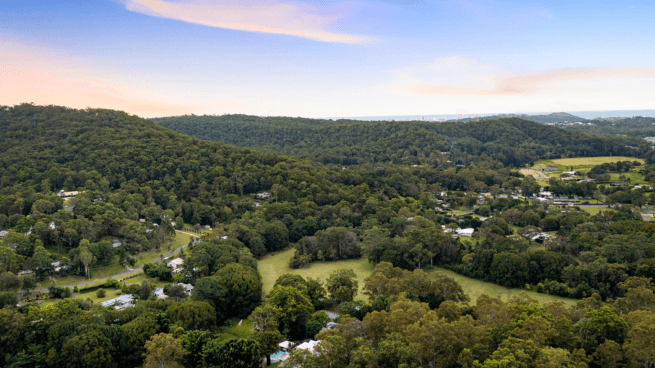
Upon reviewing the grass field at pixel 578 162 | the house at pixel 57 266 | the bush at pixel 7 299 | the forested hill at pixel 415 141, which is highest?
the forested hill at pixel 415 141

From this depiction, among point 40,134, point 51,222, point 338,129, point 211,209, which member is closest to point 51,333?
point 51,222

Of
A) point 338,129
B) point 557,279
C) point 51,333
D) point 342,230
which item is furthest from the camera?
point 338,129

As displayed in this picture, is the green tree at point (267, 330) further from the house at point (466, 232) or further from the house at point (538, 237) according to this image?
the house at point (538, 237)

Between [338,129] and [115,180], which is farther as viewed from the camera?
[338,129]

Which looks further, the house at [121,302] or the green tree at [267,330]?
the house at [121,302]

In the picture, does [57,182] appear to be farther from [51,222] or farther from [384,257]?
[384,257]

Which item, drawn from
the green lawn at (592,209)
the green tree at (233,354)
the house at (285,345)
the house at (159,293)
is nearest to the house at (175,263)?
the house at (159,293)

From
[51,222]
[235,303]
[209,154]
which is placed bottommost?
[235,303]
